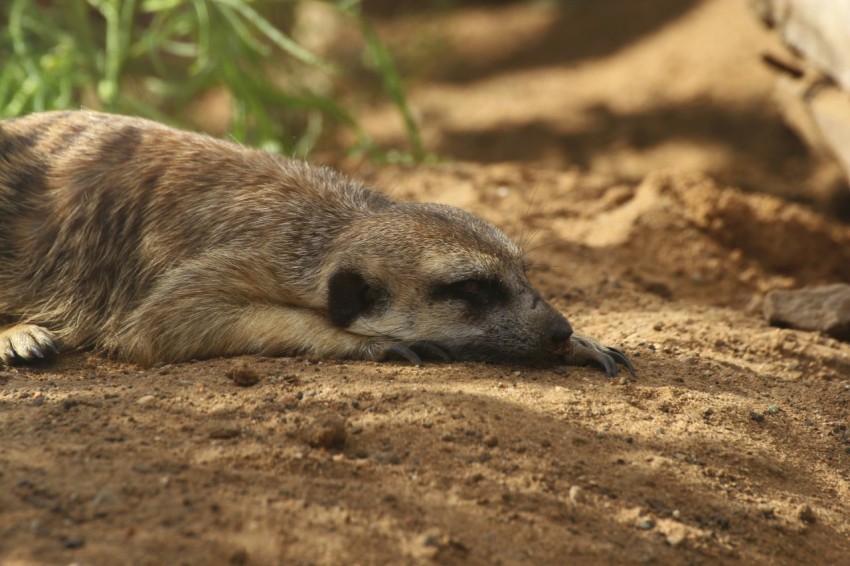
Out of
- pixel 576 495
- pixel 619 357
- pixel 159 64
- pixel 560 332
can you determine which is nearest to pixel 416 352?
pixel 560 332

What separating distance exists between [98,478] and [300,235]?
195 cm

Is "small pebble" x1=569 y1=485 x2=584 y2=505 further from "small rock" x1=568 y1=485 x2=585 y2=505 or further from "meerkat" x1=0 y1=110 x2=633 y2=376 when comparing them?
"meerkat" x1=0 y1=110 x2=633 y2=376

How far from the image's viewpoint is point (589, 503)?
3.07m

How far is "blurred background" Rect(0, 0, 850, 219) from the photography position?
24.6 feet

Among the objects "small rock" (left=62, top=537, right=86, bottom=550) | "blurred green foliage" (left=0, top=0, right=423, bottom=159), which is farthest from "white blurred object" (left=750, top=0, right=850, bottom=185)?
"small rock" (left=62, top=537, right=86, bottom=550)

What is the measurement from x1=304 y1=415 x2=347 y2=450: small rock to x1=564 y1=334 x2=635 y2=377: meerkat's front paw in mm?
1372

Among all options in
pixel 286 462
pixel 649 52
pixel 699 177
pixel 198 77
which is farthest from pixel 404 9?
pixel 286 462

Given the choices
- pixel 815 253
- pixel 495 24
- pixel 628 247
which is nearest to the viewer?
pixel 628 247

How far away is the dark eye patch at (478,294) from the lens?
421cm

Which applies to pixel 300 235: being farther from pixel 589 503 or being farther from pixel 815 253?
pixel 815 253

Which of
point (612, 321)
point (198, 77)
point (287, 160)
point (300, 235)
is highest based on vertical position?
point (198, 77)

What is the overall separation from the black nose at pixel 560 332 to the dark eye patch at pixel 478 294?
274 mm

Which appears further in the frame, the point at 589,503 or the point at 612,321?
the point at 612,321

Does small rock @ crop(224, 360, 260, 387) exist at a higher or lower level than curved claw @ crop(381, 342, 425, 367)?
lower
